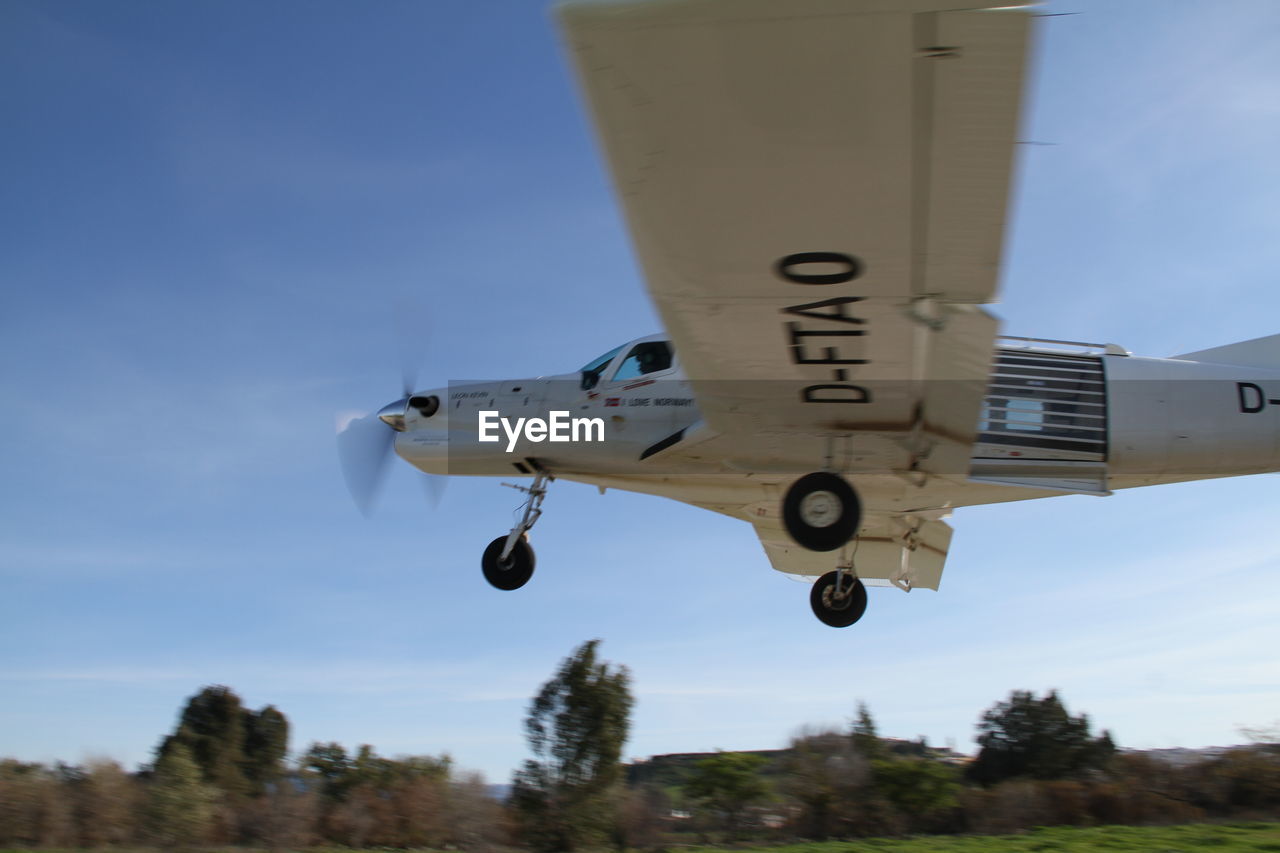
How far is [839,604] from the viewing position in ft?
36.6

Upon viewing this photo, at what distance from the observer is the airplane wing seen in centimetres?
355

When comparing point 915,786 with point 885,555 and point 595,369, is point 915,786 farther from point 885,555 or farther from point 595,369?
point 595,369

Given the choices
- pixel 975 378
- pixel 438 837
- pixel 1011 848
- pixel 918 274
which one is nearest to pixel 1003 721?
pixel 1011 848

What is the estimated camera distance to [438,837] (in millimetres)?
19672

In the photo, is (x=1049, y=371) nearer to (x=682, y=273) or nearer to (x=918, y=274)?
(x=918, y=274)

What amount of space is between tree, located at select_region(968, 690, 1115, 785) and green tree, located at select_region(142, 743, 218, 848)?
71.3 ft

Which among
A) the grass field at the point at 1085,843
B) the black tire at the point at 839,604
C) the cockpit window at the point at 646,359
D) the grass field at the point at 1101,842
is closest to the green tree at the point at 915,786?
the grass field at the point at 1101,842

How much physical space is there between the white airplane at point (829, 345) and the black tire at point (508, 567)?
0.03m

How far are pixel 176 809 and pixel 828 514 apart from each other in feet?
55.3

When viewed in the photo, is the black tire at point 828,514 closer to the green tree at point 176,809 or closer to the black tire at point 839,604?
the black tire at point 839,604

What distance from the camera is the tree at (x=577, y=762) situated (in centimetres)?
2109

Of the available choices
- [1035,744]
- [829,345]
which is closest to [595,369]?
[829,345]

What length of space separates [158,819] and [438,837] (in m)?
5.68

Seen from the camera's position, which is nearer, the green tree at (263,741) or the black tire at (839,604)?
the black tire at (839,604)
